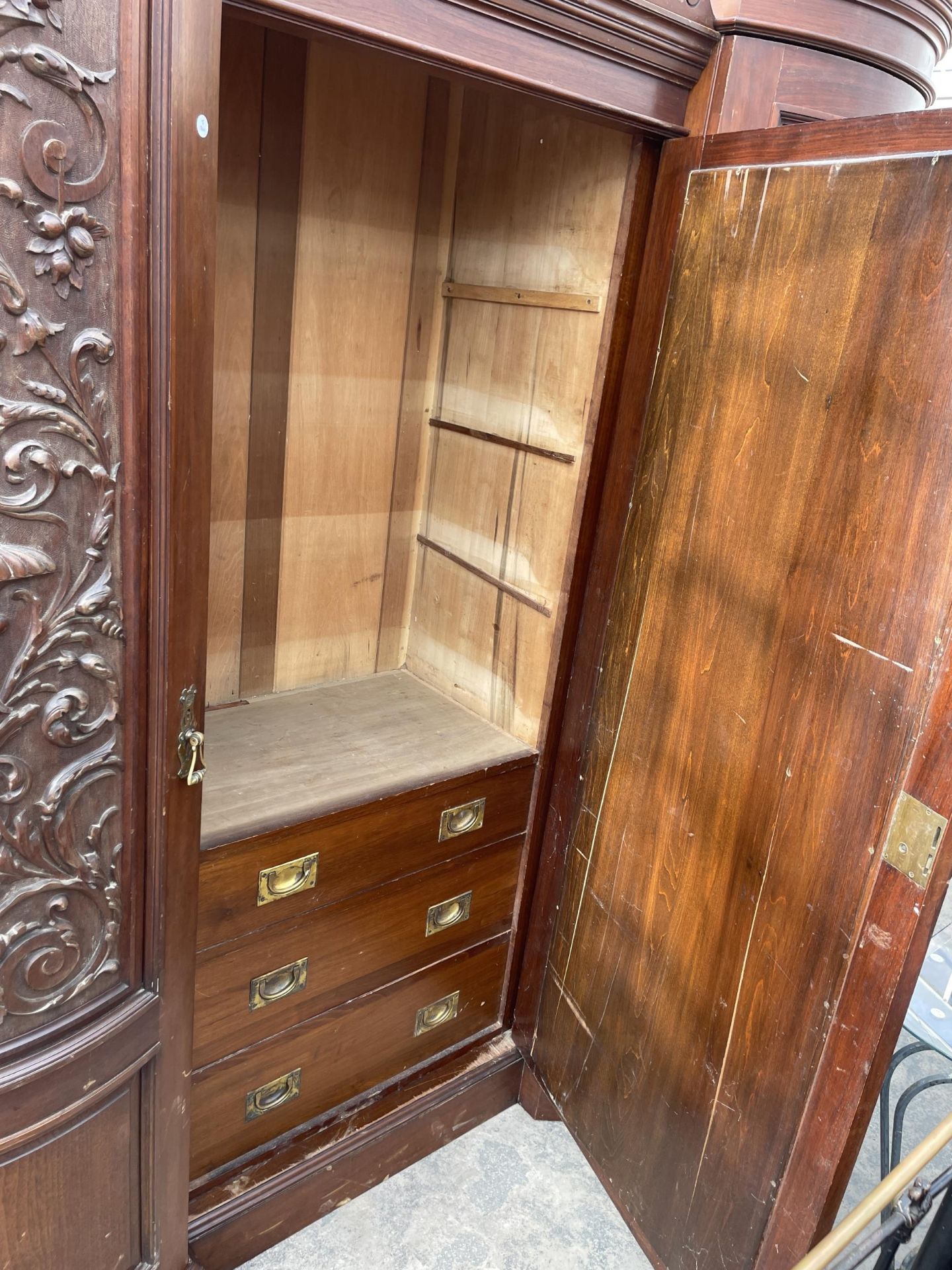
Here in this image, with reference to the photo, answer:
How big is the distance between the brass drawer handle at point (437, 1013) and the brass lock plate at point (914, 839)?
3.16 feet

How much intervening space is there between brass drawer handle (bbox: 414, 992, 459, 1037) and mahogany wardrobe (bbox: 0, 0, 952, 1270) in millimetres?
11

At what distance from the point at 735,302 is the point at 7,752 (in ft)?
3.39

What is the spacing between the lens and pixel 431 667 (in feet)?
6.20

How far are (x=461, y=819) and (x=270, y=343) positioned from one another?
88cm

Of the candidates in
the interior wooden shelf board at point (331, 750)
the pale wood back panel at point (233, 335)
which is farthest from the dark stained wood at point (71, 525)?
the pale wood back panel at point (233, 335)

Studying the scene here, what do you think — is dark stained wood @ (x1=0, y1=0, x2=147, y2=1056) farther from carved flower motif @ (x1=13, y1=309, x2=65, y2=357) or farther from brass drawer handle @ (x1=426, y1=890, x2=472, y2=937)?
brass drawer handle @ (x1=426, y1=890, x2=472, y2=937)

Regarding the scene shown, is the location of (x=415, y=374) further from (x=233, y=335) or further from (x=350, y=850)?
(x=350, y=850)

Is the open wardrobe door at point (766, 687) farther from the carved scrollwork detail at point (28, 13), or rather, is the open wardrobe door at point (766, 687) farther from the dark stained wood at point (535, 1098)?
the carved scrollwork detail at point (28, 13)

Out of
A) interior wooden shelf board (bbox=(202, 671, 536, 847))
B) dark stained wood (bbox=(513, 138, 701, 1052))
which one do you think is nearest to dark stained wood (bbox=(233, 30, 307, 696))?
interior wooden shelf board (bbox=(202, 671, 536, 847))

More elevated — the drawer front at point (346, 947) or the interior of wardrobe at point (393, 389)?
the interior of wardrobe at point (393, 389)

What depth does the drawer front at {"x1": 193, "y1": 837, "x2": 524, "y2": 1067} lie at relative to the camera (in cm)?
134

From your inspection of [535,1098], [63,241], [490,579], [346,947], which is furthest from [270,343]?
[535,1098]

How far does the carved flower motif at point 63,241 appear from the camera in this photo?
2.51ft

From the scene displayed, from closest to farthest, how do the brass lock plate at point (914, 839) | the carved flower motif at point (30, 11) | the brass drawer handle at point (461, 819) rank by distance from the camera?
the carved flower motif at point (30, 11) < the brass lock plate at point (914, 839) < the brass drawer handle at point (461, 819)
